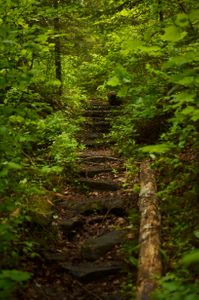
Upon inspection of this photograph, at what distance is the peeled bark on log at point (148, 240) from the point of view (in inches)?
204

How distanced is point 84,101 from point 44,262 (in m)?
12.8

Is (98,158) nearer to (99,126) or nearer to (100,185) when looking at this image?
(100,185)

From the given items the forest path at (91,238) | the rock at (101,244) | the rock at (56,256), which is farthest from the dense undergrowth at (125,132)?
the rock at (101,244)

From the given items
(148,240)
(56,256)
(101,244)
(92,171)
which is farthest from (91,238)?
(92,171)

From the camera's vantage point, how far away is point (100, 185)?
9.41m

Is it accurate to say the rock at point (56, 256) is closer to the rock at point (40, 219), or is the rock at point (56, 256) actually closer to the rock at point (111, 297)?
the rock at point (40, 219)

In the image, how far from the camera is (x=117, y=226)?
757 cm

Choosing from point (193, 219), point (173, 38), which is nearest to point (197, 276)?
point (193, 219)

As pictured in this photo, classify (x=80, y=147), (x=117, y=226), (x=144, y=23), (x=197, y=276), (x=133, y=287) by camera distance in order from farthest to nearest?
1. (x=144, y=23)
2. (x=80, y=147)
3. (x=117, y=226)
4. (x=133, y=287)
5. (x=197, y=276)

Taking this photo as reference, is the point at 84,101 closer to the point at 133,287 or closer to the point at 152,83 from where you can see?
the point at 152,83

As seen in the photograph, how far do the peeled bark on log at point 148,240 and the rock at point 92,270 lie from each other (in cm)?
54

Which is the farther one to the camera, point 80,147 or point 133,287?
point 80,147

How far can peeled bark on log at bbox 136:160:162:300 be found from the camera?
17.0ft

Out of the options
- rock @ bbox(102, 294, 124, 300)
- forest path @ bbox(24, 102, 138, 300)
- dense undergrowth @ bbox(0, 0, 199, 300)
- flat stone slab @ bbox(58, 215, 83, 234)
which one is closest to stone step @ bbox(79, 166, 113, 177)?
forest path @ bbox(24, 102, 138, 300)
